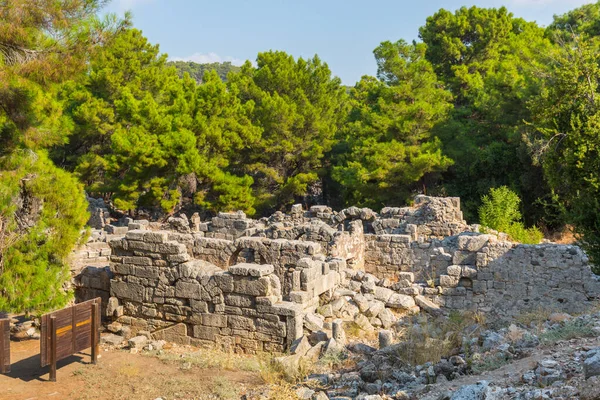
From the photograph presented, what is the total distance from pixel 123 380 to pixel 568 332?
5809 mm

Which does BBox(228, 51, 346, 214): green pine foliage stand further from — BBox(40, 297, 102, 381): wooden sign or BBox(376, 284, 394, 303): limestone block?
BBox(40, 297, 102, 381): wooden sign

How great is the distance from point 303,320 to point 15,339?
5288 millimetres

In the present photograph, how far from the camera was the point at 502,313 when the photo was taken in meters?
10.9

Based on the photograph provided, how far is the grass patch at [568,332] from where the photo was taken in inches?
243

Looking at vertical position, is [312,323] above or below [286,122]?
below

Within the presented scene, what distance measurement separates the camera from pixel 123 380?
23.6ft

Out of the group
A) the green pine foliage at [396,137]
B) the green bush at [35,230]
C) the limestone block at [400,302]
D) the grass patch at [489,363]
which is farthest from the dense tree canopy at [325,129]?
the grass patch at [489,363]

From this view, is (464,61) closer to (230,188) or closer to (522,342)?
(230,188)

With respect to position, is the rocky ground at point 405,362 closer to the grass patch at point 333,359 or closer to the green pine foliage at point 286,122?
the grass patch at point 333,359

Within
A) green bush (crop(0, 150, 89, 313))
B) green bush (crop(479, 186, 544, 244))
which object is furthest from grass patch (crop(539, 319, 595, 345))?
green bush (crop(479, 186, 544, 244))

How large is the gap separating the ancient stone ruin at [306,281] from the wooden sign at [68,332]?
5.04 feet

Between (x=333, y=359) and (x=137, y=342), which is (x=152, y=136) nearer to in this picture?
(x=137, y=342)

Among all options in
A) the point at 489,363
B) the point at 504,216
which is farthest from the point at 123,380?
the point at 504,216

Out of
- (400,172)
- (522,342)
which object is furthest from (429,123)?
(522,342)
